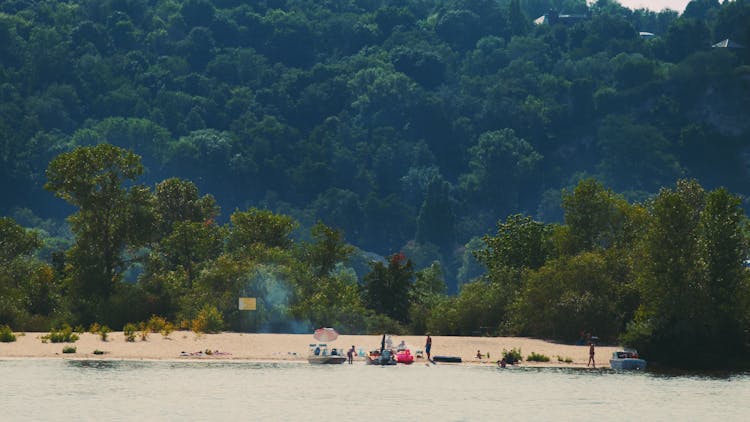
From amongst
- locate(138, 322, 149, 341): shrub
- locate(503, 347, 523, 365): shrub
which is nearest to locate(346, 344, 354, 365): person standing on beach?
locate(503, 347, 523, 365): shrub

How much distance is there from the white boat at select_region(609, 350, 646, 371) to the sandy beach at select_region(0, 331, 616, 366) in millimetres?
1516

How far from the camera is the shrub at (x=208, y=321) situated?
10450 cm

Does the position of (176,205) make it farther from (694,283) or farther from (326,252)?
(694,283)

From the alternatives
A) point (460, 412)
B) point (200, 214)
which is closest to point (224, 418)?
point (460, 412)

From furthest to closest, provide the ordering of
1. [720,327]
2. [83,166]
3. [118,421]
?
[83,166] → [720,327] → [118,421]

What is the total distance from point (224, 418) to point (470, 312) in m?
48.8

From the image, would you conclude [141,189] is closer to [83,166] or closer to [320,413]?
[83,166]

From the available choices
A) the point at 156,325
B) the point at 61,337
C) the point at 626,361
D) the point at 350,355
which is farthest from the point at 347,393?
the point at 156,325

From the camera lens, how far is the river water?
69.2 meters

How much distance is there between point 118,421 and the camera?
213 ft

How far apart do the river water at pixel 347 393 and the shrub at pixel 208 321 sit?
12.6m

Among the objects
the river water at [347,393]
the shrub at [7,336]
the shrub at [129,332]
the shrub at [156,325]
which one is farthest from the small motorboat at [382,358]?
the shrub at [7,336]

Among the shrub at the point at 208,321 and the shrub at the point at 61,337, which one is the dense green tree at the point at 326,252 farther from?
the shrub at the point at 61,337

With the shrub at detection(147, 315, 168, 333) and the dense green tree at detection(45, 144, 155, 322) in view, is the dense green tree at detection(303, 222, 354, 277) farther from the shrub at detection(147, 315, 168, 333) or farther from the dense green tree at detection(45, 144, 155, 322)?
the shrub at detection(147, 315, 168, 333)
